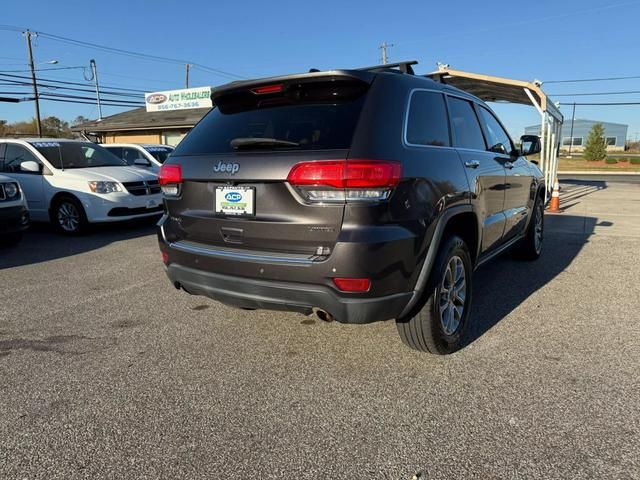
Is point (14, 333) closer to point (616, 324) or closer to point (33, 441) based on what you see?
point (33, 441)

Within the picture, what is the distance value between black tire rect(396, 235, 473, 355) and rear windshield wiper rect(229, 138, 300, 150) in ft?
3.88

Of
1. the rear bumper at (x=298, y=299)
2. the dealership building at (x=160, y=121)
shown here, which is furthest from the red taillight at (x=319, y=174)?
the dealership building at (x=160, y=121)

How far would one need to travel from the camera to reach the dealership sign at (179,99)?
28.2 meters

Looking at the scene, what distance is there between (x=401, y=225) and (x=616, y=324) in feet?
7.79

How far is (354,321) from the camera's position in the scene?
102 inches

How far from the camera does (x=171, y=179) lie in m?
3.22

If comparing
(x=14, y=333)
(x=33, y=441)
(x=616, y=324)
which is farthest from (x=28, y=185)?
(x=616, y=324)

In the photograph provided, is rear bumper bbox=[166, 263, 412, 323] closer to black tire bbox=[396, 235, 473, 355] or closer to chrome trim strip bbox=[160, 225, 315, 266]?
chrome trim strip bbox=[160, 225, 315, 266]

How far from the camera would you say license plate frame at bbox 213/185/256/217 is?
9.05ft

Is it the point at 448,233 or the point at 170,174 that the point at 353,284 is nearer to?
the point at 448,233

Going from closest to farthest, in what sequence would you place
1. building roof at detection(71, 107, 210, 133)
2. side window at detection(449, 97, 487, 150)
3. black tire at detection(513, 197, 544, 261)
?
1. side window at detection(449, 97, 487, 150)
2. black tire at detection(513, 197, 544, 261)
3. building roof at detection(71, 107, 210, 133)

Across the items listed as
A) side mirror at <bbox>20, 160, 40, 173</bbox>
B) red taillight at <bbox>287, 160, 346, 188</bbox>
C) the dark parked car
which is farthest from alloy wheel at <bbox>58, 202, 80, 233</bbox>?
red taillight at <bbox>287, 160, 346, 188</bbox>

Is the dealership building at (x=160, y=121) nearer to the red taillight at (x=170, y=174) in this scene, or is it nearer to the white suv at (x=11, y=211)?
the white suv at (x=11, y=211)

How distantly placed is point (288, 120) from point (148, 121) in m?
29.8
